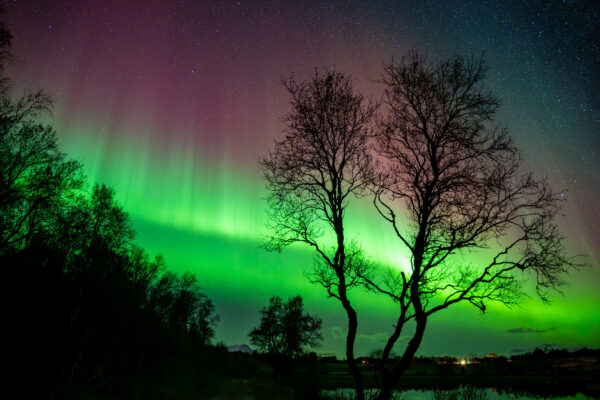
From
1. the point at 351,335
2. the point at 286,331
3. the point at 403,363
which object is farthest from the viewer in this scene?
the point at 286,331

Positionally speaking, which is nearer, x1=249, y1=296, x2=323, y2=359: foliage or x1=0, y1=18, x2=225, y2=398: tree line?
x1=0, y1=18, x2=225, y2=398: tree line

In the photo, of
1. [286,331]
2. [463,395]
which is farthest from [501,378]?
[463,395]

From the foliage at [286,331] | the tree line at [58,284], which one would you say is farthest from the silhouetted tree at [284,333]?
the tree line at [58,284]

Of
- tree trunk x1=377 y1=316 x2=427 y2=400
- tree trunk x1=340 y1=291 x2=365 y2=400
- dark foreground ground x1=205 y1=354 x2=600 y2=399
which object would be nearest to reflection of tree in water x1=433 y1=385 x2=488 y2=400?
tree trunk x1=377 y1=316 x2=427 y2=400

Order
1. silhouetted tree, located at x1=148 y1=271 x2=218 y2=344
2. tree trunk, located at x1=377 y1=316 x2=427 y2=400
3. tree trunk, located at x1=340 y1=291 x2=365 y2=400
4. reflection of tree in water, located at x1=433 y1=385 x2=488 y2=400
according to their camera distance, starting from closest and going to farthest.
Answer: tree trunk, located at x1=377 y1=316 x2=427 y2=400
tree trunk, located at x1=340 y1=291 x2=365 y2=400
reflection of tree in water, located at x1=433 y1=385 x2=488 y2=400
silhouetted tree, located at x1=148 y1=271 x2=218 y2=344

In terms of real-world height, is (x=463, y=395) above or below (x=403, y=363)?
below

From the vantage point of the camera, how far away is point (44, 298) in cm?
1852

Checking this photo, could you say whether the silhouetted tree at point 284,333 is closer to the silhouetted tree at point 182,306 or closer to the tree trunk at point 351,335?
the silhouetted tree at point 182,306

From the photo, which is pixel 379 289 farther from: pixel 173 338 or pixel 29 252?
pixel 173 338

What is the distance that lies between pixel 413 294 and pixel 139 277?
38.9m

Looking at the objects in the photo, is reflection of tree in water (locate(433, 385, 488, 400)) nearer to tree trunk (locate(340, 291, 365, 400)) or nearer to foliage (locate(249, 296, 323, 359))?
tree trunk (locate(340, 291, 365, 400))

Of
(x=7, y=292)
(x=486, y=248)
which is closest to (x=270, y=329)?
(x=7, y=292)

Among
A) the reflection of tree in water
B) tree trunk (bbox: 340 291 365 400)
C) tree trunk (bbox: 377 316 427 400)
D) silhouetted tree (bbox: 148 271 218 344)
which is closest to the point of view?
tree trunk (bbox: 377 316 427 400)

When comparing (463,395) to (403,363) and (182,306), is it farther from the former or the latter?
(182,306)
